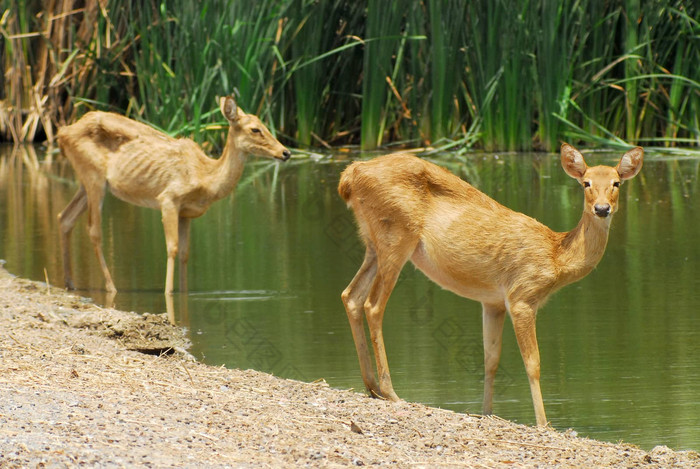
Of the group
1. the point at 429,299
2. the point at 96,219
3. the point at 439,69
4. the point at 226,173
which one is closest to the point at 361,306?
the point at 429,299

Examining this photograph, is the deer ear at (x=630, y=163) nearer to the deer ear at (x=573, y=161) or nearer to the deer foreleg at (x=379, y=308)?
the deer ear at (x=573, y=161)

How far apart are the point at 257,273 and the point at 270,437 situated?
513 centimetres

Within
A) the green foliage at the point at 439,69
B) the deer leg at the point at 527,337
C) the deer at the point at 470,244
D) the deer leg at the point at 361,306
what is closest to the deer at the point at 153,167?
the deer leg at the point at 361,306

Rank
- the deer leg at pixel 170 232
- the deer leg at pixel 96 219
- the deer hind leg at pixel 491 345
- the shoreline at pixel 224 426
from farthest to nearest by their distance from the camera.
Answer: the deer leg at pixel 96 219 < the deer leg at pixel 170 232 < the deer hind leg at pixel 491 345 < the shoreline at pixel 224 426

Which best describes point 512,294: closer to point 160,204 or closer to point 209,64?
point 160,204

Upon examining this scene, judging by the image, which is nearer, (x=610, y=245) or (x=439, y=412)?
(x=439, y=412)

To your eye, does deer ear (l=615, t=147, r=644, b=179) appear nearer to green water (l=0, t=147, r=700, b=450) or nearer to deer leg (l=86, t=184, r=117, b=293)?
green water (l=0, t=147, r=700, b=450)

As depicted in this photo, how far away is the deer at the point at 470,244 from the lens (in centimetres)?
610

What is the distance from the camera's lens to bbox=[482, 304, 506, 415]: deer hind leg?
19.9 ft

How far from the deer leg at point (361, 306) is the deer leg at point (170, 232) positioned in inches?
115

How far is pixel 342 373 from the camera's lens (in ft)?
22.4

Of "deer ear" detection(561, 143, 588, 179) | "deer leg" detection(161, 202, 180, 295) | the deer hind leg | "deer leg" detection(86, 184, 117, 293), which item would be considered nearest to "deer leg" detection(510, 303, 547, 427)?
the deer hind leg

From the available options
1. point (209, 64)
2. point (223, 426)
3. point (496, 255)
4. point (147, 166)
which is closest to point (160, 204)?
point (147, 166)

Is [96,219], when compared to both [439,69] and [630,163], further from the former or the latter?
[439,69]
